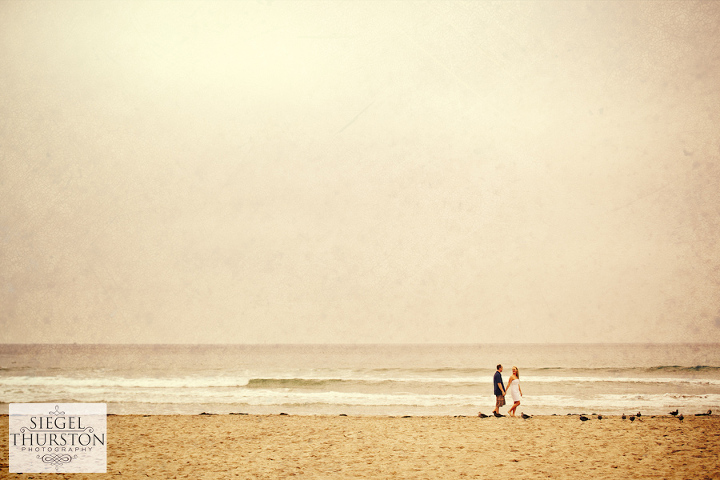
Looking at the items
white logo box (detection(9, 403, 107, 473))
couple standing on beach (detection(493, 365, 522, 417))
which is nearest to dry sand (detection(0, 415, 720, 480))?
white logo box (detection(9, 403, 107, 473))

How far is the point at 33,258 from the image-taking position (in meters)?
7.32

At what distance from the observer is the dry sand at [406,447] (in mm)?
4480

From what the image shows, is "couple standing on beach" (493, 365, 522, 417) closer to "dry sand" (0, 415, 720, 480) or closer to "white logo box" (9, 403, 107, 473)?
"dry sand" (0, 415, 720, 480)

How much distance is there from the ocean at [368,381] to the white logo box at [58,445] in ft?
11.9

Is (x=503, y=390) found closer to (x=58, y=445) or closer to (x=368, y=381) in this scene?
(x=58, y=445)

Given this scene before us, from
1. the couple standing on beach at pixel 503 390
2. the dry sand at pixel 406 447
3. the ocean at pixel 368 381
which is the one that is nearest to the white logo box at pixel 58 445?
the dry sand at pixel 406 447

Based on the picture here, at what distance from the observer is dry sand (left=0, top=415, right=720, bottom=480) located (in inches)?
176

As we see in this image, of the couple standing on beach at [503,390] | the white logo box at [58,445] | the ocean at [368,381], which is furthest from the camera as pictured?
the ocean at [368,381]

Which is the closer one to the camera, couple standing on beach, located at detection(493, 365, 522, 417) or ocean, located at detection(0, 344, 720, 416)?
couple standing on beach, located at detection(493, 365, 522, 417)

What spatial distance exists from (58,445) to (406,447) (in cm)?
377

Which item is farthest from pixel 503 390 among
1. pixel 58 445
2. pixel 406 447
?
pixel 58 445

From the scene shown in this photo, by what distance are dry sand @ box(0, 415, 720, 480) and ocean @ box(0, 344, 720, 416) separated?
6.13 ft

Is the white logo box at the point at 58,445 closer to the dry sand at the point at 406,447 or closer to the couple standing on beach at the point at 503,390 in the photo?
the dry sand at the point at 406,447

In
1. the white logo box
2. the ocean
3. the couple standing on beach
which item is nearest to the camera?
the white logo box
